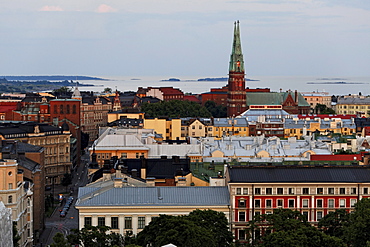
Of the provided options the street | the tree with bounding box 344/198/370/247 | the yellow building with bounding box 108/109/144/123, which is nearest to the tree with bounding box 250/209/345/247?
the tree with bounding box 344/198/370/247

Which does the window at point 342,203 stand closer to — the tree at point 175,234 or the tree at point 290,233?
the tree at point 290,233

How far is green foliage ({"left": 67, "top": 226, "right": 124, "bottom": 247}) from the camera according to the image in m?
52.8

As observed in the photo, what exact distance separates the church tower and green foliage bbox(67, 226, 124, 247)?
13313 cm

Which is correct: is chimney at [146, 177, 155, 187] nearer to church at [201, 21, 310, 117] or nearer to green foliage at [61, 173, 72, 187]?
green foliage at [61, 173, 72, 187]

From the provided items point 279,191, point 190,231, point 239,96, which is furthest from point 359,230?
point 239,96

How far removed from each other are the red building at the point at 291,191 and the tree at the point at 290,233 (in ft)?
14.8

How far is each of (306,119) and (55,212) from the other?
73.1m

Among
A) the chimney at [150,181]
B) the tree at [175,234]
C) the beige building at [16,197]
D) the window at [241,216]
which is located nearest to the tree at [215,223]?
the tree at [175,234]

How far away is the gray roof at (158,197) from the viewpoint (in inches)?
2341

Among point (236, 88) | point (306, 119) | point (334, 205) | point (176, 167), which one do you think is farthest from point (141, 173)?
point (236, 88)

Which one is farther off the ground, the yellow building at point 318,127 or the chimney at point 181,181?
the yellow building at point 318,127

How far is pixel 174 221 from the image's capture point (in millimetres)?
51625

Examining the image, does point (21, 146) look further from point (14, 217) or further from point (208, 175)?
point (14, 217)

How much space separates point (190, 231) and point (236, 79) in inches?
5511
